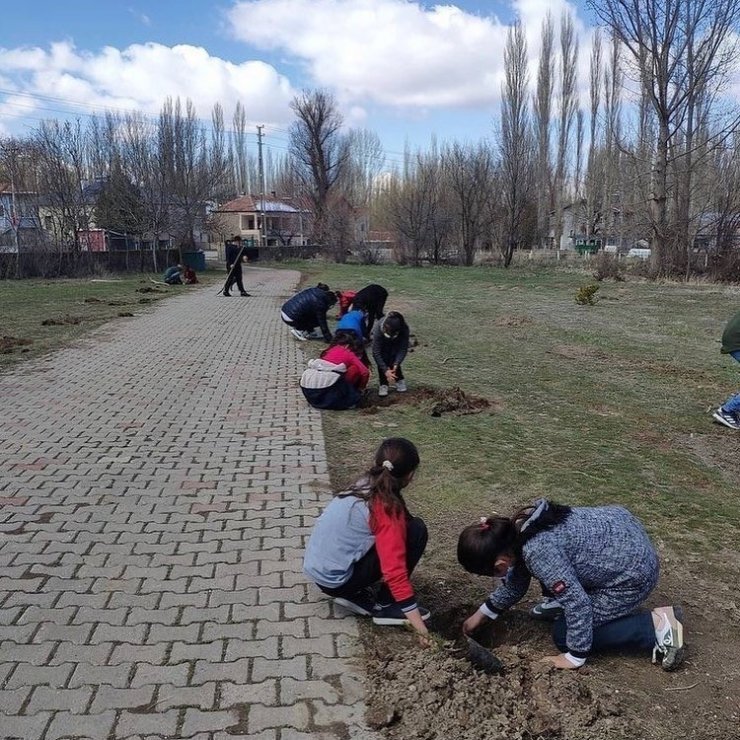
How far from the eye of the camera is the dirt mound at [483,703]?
2508mm

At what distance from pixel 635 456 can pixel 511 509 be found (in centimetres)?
178

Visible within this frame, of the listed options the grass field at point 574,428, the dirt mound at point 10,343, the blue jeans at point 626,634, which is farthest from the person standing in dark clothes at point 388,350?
the dirt mound at point 10,343

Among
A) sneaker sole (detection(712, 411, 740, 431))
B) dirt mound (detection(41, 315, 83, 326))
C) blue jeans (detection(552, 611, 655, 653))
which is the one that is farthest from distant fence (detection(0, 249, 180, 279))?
blue jeans (detection(552, 611, 655, 653))

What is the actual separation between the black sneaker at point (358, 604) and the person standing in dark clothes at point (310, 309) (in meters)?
9.13

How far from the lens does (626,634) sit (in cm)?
306

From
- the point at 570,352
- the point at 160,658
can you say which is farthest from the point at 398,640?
the point at 570,352

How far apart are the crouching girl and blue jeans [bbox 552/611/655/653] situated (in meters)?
4.81

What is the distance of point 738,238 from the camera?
27812mm

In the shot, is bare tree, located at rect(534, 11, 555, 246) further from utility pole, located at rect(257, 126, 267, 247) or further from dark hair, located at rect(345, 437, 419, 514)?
dark hair, located at rect(345, 437, 419, 514)

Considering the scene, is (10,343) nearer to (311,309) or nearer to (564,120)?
(311,309)

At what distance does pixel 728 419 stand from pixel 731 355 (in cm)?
66

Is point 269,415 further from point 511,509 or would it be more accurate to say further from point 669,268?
point 669,268

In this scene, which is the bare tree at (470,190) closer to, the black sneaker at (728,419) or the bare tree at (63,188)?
the bare tree at (63,188)

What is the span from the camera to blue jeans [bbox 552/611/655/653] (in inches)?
120
